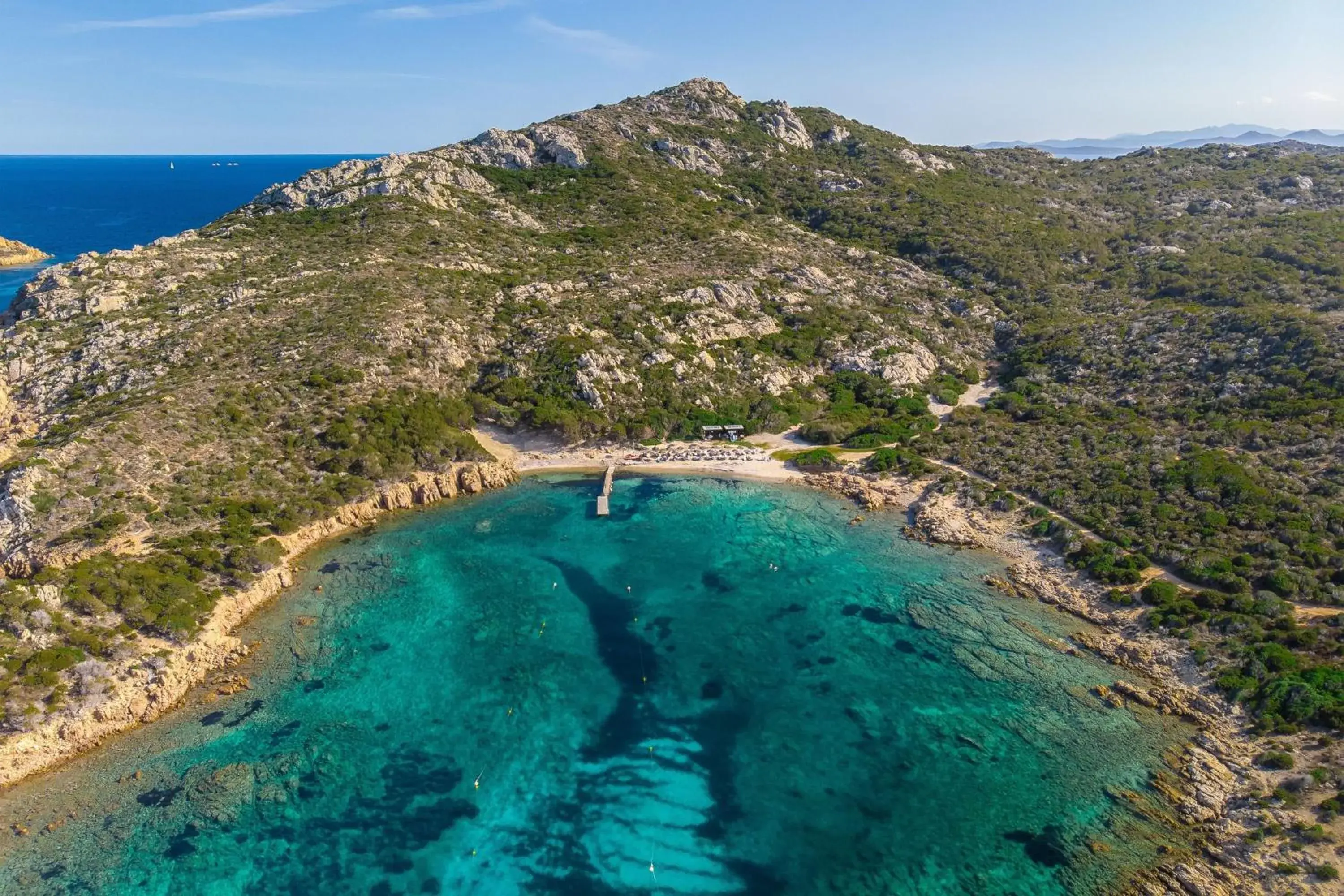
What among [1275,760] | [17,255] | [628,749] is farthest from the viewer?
[17,255]

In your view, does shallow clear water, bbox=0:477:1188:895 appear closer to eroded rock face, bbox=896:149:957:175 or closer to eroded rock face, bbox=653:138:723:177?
eroded rock face, bbox=653:138:723:177

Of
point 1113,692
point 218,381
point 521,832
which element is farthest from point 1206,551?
point 218,381

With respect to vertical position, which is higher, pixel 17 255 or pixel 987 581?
pixel 17 255

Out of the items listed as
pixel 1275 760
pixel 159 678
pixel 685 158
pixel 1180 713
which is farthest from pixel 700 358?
pixel 685 158

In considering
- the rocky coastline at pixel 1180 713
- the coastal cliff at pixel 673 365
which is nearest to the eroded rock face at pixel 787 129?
the coastal cliff at pixel 673 365

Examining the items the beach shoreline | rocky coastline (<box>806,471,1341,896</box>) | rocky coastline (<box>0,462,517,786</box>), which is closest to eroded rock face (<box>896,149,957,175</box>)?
the beach shoreline

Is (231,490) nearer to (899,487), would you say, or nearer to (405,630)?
(405,630)

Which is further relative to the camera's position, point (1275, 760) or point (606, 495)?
point (606, 495)

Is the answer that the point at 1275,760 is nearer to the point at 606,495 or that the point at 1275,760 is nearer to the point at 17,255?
the point at 606,495
